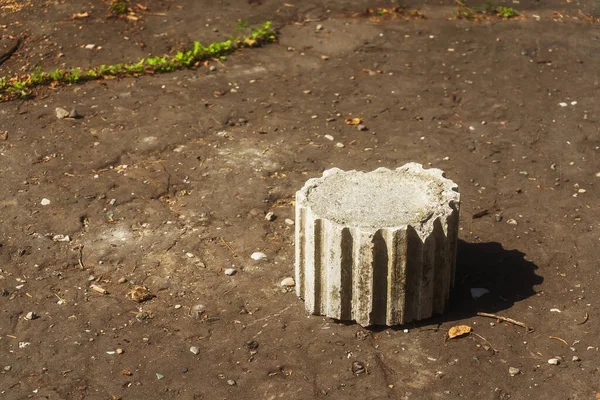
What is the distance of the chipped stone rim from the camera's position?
536 centimetres

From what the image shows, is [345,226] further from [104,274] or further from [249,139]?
[249,139]

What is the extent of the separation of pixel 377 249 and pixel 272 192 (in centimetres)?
210

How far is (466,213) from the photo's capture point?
6941 mm

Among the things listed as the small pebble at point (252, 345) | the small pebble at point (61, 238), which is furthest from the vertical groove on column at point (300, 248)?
the small pebble at point (61, 238)

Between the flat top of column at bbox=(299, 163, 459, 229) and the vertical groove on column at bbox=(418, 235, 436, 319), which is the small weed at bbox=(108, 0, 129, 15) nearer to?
the flat top of column at bbox=(299, 163, 459, 229)

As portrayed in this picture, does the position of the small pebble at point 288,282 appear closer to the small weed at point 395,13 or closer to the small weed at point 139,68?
the small weed at point 139,68

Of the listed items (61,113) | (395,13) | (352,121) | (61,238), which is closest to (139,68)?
(61,113)

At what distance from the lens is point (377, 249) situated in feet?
17.4

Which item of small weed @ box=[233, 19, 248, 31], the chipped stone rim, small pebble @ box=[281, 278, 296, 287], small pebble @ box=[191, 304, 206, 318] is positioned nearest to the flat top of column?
the chipped stone rim

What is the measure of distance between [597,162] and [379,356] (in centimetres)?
333

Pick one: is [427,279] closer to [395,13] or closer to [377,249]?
[377,249]

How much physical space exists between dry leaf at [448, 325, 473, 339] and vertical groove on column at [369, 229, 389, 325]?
16.5 inches

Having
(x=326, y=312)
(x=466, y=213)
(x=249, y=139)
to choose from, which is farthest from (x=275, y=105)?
(x=326, y=312)

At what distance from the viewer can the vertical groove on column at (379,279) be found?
17.4ft
